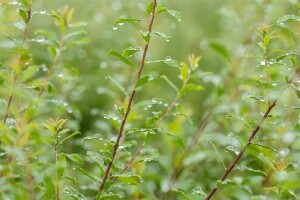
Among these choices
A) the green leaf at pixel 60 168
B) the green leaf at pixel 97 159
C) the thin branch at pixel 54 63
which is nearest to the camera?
the green leaf at pixel 60 168

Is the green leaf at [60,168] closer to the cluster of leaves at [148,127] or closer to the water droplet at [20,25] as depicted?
the cluster of leaves at [148,127]

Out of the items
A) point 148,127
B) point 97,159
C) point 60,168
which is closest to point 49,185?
point 60,168

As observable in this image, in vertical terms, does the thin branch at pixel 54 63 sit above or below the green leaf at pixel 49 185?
above

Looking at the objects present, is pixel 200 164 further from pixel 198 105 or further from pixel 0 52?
pixel 0 52

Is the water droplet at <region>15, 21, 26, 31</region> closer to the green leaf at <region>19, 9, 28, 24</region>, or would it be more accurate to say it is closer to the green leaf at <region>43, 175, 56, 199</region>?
the green leaf at <region>19, 9, 28, 24</region>

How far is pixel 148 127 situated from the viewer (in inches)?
71.6

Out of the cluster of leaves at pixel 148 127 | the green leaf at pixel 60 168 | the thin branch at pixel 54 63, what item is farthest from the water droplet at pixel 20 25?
the green leaf at pixel 60 168

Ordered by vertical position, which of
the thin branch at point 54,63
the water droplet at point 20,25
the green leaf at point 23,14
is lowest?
the thin branch at point 54,63

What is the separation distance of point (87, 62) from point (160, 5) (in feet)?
5.51

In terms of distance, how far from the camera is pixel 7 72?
1.60 metres

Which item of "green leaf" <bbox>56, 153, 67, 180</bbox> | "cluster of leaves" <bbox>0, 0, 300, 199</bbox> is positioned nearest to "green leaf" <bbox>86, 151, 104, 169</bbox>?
"cluster of leaves" <bbox>0, 0, 300, 199</bbox>

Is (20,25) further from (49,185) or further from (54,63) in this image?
(49,185)

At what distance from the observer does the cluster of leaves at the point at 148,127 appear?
1540mm

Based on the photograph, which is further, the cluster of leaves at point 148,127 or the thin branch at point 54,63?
the thin branch at point 54,63
